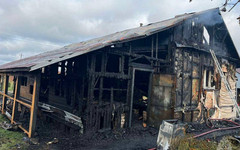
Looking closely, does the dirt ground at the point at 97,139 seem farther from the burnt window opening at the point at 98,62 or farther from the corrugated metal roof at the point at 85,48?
the burnt window opening at the point at 98,62

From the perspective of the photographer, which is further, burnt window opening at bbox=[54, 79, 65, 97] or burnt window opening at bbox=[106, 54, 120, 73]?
burnt window opening at bbox=[106, 54, 120, 73]

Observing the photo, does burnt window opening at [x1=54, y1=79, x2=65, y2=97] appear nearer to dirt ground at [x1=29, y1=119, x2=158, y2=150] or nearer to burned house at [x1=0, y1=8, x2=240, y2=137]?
burned house at [x1=0, y1=8, x2=240, y2=137]

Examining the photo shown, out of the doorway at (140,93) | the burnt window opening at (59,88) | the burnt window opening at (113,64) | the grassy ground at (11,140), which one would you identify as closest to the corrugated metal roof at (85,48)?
the burnt window opening at (113,64)

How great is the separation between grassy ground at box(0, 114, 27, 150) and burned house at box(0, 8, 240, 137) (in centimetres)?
43

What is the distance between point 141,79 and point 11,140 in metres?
8.50

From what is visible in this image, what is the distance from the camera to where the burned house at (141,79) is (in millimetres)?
7828

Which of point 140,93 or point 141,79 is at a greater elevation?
point 141,79

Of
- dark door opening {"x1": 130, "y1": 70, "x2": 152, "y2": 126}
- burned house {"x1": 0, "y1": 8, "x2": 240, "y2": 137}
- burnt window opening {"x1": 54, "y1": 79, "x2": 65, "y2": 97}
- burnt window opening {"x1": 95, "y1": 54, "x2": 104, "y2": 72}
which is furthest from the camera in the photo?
dark door opening {"x1": 130, "y1": 70, "x2": 152, "y2": 126}

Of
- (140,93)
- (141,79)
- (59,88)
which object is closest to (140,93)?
(140,93)

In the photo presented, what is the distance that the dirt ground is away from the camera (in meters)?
6.58

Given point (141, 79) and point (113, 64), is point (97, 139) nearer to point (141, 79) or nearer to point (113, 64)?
point (113, 64)

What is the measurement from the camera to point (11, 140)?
6.92 metres

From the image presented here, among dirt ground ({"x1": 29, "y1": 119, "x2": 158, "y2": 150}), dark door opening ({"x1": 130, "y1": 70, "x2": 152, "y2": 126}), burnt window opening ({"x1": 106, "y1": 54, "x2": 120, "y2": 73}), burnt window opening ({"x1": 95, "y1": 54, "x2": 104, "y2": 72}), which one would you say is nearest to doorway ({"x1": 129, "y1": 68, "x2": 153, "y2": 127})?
dark door opening ({"x1": 130, "y1": 70, "x2": 152, "y2": 126})

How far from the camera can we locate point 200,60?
36.5 feet
